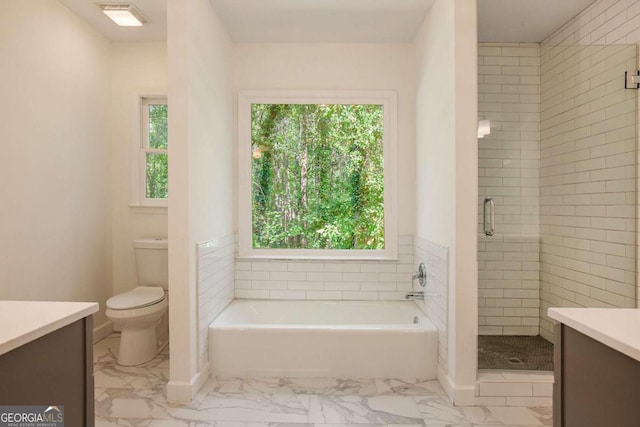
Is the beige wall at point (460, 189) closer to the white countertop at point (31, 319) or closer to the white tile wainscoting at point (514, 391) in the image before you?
the white tile wainscoting at point (514, 391)

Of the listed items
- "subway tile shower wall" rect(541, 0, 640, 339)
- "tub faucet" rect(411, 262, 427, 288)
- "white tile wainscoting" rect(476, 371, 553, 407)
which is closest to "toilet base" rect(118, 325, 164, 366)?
"tub faucet" rect(411, 262, 427, 288)

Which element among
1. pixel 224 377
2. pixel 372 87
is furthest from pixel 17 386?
pixel 372 87

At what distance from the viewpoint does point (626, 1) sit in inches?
98.5

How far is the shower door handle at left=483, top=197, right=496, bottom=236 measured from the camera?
2697 mm

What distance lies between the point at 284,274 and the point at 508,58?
8.53ft

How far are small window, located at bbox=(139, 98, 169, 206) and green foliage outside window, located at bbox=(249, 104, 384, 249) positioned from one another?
2.86 feet

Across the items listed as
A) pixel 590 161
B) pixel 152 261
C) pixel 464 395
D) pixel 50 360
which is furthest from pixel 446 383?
pixel 152 261

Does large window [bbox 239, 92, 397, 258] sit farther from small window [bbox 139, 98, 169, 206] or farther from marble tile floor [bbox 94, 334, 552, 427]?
marble tile floor [bbox 94, 334, 552, 427]

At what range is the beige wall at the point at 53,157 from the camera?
2586 millimetres

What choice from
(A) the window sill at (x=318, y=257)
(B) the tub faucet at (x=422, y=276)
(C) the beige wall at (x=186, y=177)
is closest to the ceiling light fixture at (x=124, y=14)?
(C) the beige wall at (x=186, y=177)

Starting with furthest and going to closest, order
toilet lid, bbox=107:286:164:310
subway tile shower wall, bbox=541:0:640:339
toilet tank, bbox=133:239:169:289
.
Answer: toilet tank, bbox=133:239:169:289 → toilet lid, bbox=107:286:164:310 → subway tile shower wall, bbox=541:0:640:339

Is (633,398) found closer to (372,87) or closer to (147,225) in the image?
(372,87)

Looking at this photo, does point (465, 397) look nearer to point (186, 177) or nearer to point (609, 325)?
point (609, 325)

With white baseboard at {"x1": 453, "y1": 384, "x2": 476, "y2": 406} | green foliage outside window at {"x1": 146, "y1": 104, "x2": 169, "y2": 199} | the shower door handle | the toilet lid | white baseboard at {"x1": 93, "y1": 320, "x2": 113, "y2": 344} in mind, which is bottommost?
white baseboard at {"x1": 453, "y1": 384, "x2": 476, "y2": 406}
